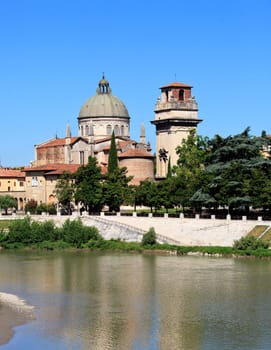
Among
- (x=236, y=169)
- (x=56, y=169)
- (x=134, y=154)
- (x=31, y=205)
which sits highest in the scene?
(x=134, y=154)

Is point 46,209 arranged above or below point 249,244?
above

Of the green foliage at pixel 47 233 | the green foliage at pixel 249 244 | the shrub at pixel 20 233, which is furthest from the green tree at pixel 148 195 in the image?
the green foliage at pixel 249 244

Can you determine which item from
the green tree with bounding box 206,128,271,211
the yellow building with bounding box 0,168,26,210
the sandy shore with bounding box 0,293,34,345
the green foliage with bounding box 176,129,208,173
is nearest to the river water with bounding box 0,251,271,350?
the sandy shore with bounding box 0,293,34,345

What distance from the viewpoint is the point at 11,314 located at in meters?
39.2

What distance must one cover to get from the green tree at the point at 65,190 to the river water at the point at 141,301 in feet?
66.6

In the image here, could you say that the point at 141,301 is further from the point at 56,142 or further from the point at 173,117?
the point at 56,142

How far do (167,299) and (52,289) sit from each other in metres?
7.03

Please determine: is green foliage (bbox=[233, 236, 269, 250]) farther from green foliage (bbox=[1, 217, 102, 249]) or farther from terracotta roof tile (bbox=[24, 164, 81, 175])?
terracotta roof tile (bbox=[24, 164, 81, 175])

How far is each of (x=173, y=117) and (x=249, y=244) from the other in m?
32.2

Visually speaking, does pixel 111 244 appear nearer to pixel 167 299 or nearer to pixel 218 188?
pixel 218 188

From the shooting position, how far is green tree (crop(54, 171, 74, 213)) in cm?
8050

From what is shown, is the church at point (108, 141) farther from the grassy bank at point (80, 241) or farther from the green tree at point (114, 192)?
the grassy bank at point (80, 241)

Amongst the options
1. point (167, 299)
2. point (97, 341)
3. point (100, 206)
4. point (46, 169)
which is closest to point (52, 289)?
point (167, 299)

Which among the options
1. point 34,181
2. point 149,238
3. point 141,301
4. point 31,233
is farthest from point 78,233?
point 34,181
